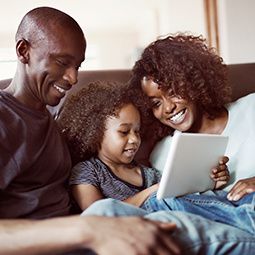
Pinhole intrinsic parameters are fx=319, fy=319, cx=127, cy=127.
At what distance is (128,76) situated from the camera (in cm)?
160

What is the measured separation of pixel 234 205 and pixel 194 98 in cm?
54

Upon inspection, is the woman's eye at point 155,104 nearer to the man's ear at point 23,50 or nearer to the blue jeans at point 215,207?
the blue jeans at point 215,207

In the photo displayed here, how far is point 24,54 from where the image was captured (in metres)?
1.01

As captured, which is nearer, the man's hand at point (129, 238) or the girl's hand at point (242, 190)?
the man's hand at point (129, 238)

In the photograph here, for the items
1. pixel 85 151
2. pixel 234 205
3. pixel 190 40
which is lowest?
pixel 234 205

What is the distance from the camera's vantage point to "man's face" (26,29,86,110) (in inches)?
39.2

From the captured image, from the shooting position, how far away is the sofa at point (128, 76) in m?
1.47

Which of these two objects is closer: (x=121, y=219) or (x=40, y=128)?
(x=121, y=219)

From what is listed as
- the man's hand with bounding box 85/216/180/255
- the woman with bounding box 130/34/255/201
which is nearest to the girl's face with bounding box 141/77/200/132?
the woman with bounding box 130/34/255/201

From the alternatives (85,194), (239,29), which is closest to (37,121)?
(85,194)

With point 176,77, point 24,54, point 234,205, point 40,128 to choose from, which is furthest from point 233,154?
point 24,54

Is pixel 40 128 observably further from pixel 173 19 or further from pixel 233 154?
pixel 173 19

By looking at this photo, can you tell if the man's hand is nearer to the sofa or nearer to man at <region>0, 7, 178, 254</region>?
man at <region>0, 7, 178, 254</region>

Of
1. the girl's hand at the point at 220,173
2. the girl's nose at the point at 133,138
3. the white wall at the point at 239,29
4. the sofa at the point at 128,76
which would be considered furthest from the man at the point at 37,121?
the white wall at the point at 239,29
